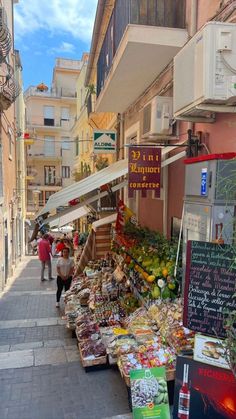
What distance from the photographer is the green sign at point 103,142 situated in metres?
10.1

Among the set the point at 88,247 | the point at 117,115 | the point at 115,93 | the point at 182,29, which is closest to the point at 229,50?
the point at 182,29

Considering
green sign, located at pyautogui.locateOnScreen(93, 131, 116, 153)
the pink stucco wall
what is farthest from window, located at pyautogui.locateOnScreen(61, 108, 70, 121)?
the pink stucco wall

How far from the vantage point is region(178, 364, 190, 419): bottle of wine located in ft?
10.8

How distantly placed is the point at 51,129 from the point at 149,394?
123 ft

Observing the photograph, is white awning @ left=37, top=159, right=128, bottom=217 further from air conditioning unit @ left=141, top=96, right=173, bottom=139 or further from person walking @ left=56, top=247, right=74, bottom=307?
person walking @ left=56, top=247, right=74, bottom=307

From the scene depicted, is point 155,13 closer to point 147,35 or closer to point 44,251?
point 147,35

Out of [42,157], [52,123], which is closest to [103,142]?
[42,157]

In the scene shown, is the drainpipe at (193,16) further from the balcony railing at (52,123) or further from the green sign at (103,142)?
the balcony railing at (52,123)

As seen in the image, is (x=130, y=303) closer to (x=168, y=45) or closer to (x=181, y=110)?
(x=181, y=110)

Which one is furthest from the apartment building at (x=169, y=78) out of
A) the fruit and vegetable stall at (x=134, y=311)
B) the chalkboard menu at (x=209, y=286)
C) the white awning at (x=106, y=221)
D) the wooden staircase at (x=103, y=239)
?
the wooden staircase at (x=103, y=239)

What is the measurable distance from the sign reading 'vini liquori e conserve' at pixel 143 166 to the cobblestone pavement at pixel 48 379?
3.03m

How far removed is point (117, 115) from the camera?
10.7 m

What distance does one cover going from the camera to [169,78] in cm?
591

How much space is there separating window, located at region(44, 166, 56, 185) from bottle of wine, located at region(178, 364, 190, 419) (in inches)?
1468
